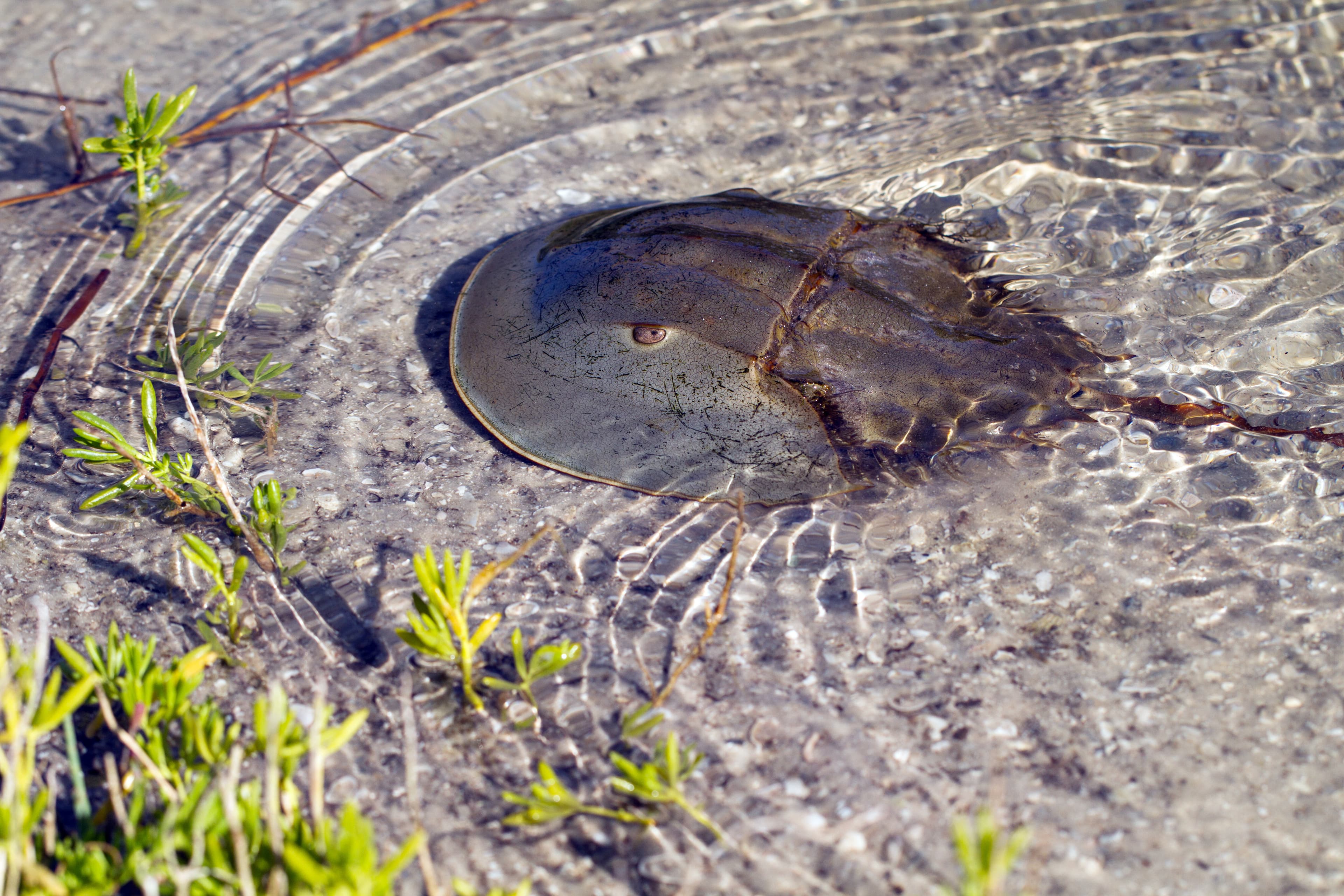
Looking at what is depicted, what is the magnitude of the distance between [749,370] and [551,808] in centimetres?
126

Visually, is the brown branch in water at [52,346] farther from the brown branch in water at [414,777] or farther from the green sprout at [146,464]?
the brown branch in water at [414,777]

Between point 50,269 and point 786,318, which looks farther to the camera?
Answer: point 50,269

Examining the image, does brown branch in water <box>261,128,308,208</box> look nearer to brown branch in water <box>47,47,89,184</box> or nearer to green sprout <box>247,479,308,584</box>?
brown branch in water <box>47,47,89,184</box>

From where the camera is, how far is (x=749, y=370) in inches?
97.9

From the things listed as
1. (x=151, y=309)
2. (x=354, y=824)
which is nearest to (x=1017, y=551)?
(x=354, y=824)

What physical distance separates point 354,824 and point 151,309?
253 centimetres

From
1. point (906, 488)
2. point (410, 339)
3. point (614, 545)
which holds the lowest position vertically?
point (906, 488)

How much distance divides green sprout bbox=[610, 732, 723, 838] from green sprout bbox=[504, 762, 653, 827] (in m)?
0.05

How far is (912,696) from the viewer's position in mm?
2152

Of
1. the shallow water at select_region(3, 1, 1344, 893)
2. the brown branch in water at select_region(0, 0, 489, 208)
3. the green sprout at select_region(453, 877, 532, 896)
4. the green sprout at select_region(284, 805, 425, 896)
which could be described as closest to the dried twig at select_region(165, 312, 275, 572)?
the shallow water at select_region(3, 1, 1344, 893)

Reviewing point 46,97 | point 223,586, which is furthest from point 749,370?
point 46,97

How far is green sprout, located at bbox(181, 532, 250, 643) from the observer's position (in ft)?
6.95

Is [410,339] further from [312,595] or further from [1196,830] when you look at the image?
[1196,830]

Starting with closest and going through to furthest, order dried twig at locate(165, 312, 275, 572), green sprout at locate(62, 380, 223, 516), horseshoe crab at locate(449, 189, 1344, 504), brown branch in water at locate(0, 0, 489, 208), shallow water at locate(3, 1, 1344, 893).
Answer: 1. shallow water at locate(3, 1, 1344, 893)
2. dried twig at locate(165, 312, 275, 572)
3. green sprout at locate(62, 380, 223, 516)
4. horseshoe crab at locate(449, 189, 1344, 504)
5. brown branch in water at locate(0, 0, 489, 208)
